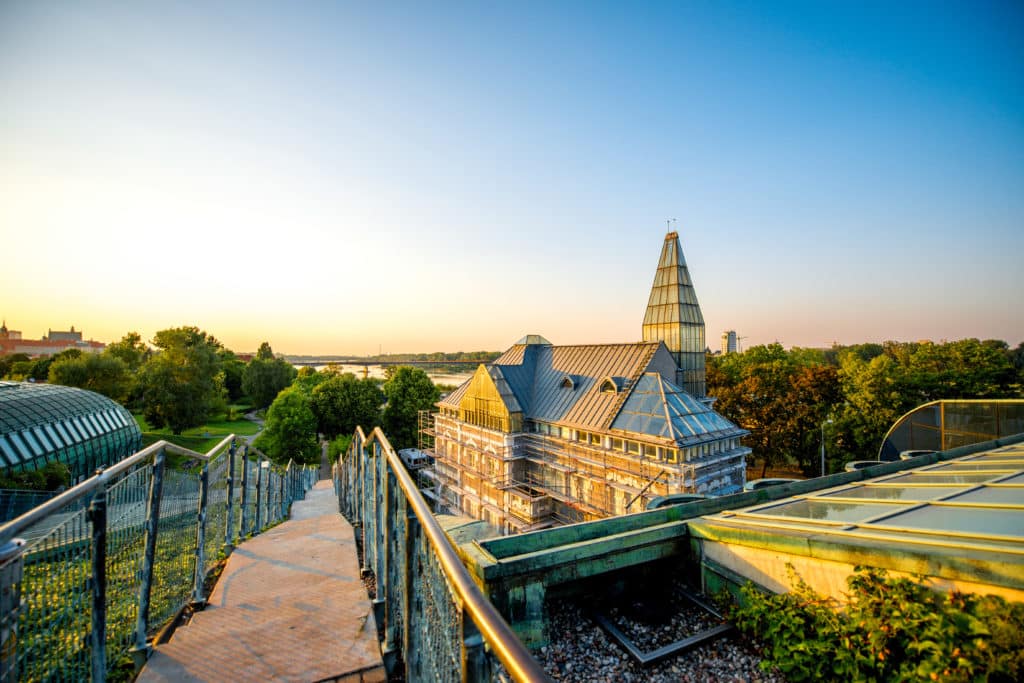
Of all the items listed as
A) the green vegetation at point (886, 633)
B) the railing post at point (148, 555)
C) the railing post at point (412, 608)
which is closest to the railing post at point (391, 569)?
the railing post at point (412, 608)

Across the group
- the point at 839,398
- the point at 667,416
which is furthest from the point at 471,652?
the point at 839,398

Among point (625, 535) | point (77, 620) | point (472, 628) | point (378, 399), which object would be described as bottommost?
point (378, 399)

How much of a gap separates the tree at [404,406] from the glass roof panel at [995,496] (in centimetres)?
4264

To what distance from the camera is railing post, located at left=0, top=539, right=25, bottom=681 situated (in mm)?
1835

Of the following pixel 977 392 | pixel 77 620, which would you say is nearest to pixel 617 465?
pixel 77 620

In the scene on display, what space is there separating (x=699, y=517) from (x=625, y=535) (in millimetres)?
1532

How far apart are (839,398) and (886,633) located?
1501 inches

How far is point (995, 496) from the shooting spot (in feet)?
17.1

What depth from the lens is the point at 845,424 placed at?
31188mm

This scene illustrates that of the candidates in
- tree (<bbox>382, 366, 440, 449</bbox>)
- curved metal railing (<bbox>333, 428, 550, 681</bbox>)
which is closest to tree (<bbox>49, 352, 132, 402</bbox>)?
tree (<bbox>382, 366, 440, 449</bbox>)

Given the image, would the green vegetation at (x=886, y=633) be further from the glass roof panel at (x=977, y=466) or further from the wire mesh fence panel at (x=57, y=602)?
the wire mesh fence panel at (x=57, y=602)

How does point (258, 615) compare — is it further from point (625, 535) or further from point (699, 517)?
point (699, 517)

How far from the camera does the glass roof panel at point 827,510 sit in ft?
16.7

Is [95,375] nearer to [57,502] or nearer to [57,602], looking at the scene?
[57,602]
